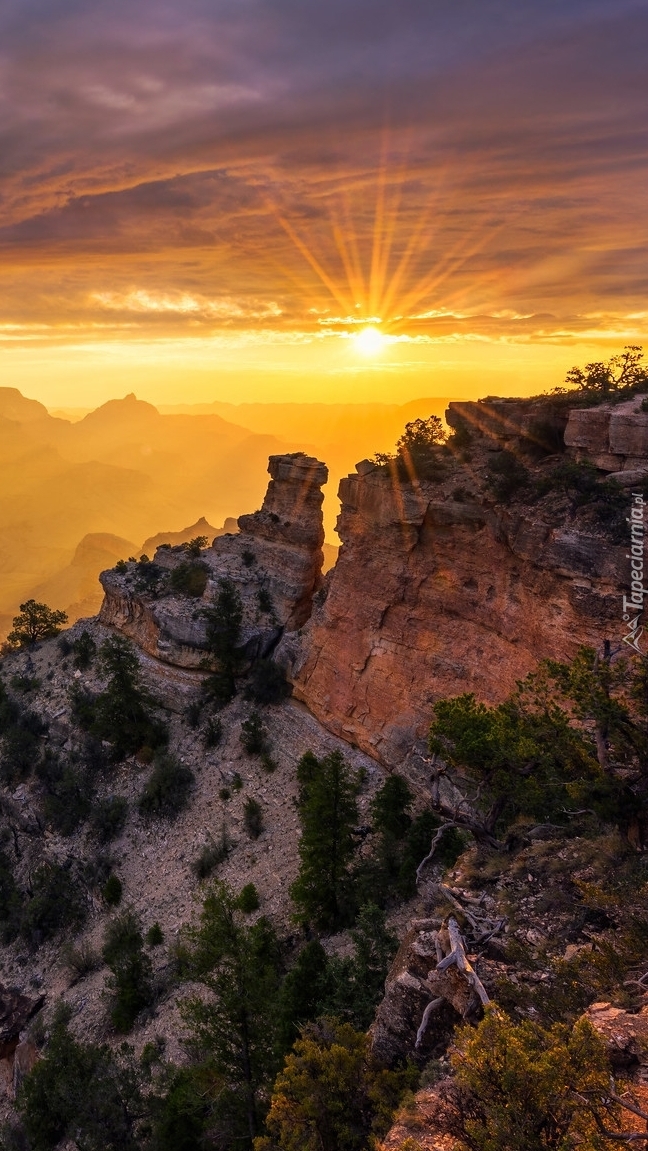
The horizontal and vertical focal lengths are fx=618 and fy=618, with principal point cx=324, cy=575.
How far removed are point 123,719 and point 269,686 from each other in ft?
31.6

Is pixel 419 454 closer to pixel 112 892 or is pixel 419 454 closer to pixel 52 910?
pixel 112 892

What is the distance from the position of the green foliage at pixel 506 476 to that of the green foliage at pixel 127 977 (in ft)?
80.7

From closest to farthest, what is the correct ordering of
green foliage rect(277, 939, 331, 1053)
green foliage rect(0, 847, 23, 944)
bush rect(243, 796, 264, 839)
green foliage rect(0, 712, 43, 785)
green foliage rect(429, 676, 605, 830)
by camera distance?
1. green foliage rect(429, 676, 605, 830)
2. green foliage rect(277, 939, 331, 1053)
3. bush rect(243, 796, 264, 839)
4. green foliage rect(0, 847, 23, 944)
5. green foliage rect(0, 712, 43, 785)

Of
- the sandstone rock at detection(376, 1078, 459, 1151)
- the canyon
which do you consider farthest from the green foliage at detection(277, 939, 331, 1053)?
the canyon

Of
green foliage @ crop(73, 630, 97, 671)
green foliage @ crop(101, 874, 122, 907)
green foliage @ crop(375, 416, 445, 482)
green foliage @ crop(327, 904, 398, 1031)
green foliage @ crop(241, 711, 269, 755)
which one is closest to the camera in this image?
green foliage @ crop(327, 904, 398, 1031)

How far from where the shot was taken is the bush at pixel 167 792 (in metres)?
34.2

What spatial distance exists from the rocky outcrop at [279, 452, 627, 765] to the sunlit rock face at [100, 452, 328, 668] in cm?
454

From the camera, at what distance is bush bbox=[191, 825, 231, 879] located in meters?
29.7

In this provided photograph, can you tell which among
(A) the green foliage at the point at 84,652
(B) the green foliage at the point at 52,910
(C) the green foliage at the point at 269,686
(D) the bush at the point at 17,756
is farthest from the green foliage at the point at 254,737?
(A) the green foliage at the point at 84,652

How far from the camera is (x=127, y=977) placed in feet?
80.7

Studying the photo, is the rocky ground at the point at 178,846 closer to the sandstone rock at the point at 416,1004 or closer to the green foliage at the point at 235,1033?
the green foliage at the point at 235,1033

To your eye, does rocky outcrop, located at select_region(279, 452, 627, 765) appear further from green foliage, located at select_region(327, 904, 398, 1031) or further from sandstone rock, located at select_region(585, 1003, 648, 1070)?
sandstone rock, located at select_region(585, 1003, 648, 1070)

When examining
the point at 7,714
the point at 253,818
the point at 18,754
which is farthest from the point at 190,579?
the point at 253,818

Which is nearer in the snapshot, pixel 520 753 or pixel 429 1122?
pixel 429 1122
